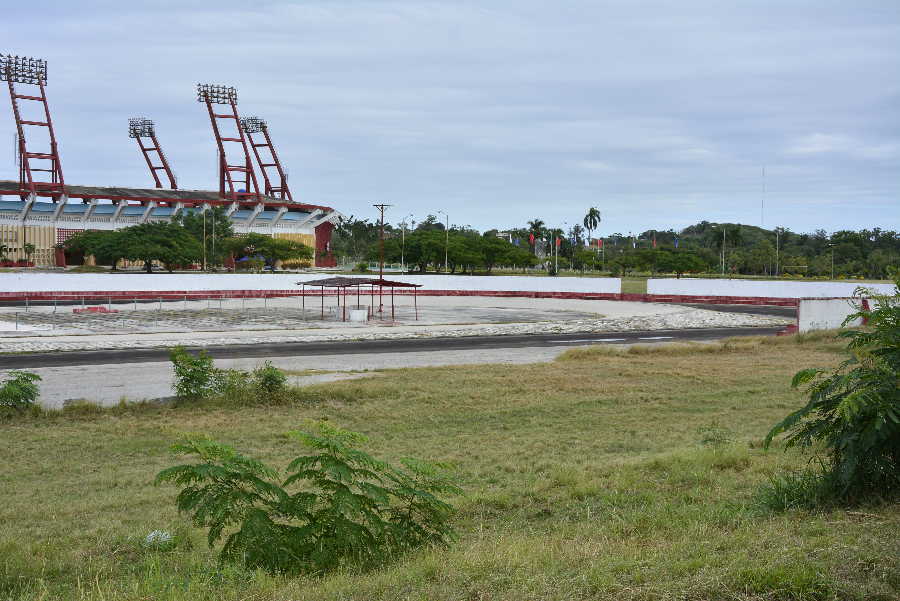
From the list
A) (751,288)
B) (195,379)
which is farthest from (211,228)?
(195,379)

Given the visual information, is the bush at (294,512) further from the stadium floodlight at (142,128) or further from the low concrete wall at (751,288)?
the stadium floodlight at (142,128)

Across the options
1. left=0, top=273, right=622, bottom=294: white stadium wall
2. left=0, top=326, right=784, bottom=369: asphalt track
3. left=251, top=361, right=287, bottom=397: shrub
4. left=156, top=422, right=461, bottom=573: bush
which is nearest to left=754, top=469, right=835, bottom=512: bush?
left=156, top=422, right=461, bottom=573: bush

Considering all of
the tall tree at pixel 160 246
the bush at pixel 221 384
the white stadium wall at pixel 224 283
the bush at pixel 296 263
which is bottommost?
the bush at pixel 221 384

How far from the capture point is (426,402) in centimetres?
1994

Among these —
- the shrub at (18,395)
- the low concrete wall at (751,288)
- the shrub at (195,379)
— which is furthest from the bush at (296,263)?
the shrub at (18,395)

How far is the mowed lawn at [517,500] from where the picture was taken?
554 centimetres

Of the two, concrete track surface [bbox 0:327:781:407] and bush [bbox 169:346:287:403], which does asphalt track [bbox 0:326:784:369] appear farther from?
bush [bbox 169:346:287:403]

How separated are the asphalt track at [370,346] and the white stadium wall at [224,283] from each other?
82.3 ft

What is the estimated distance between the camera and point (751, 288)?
237 ft

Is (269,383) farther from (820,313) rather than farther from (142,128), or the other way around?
(142,128)

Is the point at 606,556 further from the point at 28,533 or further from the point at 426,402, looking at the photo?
the point at 426,402

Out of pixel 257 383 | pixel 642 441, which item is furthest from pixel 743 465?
pixel 257 383

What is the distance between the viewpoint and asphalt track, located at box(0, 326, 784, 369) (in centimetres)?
2918

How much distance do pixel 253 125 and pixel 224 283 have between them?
87131 millimetres
